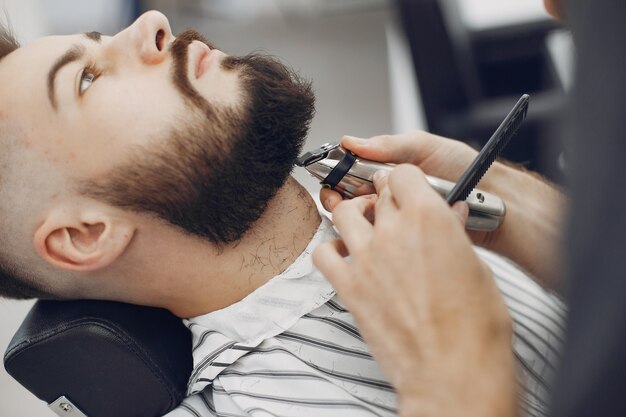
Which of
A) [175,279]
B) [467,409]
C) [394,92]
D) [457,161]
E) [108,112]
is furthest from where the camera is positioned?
[394,92]

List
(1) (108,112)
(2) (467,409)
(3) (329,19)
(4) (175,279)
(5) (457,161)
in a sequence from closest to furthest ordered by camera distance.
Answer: (2) (467,409), (1) (108,112), (4) (175,279), (5) (457,161), (3) (329,19)

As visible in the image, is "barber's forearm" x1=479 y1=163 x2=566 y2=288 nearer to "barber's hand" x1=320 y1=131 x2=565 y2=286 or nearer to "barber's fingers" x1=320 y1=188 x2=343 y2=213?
"barber's hand" x1=320 y1=131 x2=565 y2=286

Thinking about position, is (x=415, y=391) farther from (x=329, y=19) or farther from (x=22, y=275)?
(x=329, y=19)

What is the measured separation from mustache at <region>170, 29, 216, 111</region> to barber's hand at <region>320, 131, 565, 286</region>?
0.31 metres

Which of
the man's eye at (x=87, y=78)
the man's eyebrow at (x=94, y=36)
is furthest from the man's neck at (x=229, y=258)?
the man's eyebrow at (x=94, y=36)

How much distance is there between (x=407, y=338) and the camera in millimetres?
859

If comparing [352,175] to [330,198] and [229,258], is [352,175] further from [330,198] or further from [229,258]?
[229,258]

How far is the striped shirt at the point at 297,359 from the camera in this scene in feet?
4.09

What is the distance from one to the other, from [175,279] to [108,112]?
36 cm

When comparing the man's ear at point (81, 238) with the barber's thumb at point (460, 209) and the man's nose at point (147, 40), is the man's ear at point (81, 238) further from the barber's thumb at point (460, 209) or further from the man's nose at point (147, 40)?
the barber's thumb at point (460, 209)

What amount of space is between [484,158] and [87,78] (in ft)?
2.54

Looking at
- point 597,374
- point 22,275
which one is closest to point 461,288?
point 597,374

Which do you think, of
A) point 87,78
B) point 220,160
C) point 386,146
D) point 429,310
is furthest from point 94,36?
point 429,310

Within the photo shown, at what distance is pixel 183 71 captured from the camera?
1.26 metres
